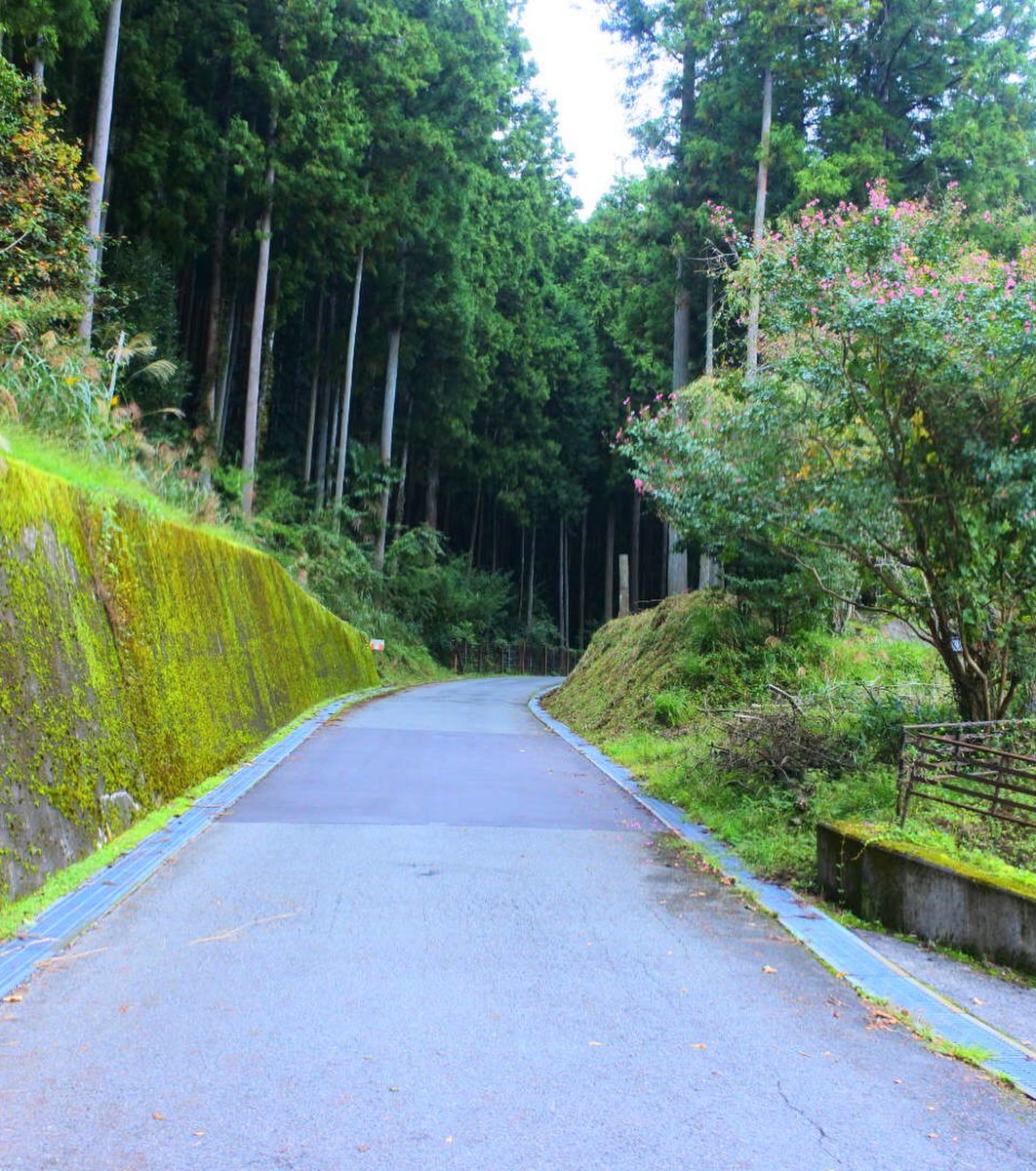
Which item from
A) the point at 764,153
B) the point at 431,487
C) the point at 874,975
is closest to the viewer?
the point at 874,975

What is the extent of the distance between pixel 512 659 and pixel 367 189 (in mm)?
23244

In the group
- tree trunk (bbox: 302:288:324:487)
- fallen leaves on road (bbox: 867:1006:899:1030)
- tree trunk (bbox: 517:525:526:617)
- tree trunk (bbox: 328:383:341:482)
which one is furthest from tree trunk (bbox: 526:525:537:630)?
fallen leaves on road (bbox: 867:1006:899:1030)

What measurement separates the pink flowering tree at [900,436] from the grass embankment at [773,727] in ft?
3.99

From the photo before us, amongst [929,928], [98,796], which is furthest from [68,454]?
[929,928]

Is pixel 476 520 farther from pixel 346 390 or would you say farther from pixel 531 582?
pixel 346 390

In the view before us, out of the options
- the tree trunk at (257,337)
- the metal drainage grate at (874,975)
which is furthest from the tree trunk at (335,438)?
the metal drainage grate at (874,975)

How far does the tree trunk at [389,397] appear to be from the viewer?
3139cm

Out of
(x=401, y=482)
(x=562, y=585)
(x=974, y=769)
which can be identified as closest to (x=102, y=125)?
(x=974, y=769)

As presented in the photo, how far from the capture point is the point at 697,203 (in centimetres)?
2238

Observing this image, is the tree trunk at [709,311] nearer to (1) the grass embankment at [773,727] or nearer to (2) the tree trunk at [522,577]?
(1) the grass embankment at [773,727]

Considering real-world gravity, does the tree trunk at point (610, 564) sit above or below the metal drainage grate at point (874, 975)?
above

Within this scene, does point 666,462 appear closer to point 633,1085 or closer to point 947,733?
point 947,733

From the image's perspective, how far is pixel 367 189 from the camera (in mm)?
25859

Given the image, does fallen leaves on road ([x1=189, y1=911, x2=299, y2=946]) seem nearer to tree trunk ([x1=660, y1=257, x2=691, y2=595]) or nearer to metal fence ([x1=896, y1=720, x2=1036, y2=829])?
metal fence ([x1=896, y1=720, x2=1036, y2=829])
